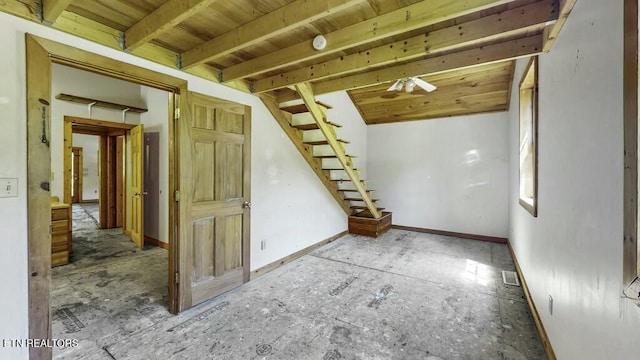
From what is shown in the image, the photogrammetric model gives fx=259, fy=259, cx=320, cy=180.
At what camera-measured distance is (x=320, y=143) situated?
12.8ft

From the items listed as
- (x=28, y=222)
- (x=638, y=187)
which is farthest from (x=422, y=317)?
(x=28, y=222)

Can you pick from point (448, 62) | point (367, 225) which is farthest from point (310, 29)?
point (367, 225)

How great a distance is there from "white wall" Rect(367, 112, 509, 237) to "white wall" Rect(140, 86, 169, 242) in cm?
416

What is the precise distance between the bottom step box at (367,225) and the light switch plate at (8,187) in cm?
460

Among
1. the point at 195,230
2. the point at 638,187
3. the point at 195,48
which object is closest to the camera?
the point at 638,187

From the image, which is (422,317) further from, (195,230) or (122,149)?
(122,149)

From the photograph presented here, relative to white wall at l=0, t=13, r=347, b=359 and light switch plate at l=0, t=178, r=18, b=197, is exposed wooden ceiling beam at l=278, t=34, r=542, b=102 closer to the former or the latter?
white wall at l=0, t=13, r=347, b=359

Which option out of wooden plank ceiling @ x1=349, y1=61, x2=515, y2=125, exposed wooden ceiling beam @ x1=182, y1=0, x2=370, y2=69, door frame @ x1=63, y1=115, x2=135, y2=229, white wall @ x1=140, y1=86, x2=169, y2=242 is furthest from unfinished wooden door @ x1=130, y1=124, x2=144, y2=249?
wooden plank ceiling @ x1=349, y1=61, x2=515, y2=125

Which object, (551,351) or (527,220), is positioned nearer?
(551,351)

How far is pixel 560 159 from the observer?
173 cm

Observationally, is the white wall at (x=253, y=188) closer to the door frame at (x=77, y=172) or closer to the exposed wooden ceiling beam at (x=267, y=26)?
the exposed wooden ceiling beam at (x=267, y=26)

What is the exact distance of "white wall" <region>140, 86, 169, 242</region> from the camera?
426cm

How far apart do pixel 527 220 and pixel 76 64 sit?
4.28 meters

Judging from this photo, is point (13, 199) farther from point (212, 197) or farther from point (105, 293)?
point (105, 293)
